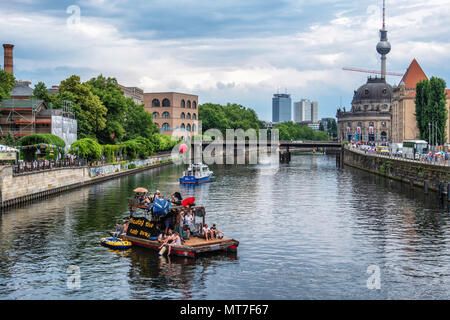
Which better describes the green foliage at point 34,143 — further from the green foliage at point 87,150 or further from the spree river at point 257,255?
the spree river at point 257,255

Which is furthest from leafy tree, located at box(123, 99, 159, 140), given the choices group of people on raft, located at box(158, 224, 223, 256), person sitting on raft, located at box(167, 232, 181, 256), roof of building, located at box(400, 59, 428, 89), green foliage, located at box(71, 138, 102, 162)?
person sitting on raft, located at box(167, 232, 181, 256)

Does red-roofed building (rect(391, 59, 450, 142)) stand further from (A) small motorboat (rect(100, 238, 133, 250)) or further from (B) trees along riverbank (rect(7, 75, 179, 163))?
(A) small motorboat (rect(100, 238, 133, 250))

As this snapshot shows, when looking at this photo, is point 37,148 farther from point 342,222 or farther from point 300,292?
point 300,292

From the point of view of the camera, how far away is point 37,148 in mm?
77250

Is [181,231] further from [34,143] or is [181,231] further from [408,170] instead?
[408,170]

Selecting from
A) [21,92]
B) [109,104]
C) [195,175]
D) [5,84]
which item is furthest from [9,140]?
[109,104]

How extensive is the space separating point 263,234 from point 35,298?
809 inches

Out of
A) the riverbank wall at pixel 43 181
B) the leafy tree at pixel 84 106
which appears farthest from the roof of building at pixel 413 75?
the riverbank wall at pixel 43 181

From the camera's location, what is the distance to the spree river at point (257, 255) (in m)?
30.5

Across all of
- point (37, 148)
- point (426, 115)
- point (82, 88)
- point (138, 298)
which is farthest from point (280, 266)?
point (426, 115)

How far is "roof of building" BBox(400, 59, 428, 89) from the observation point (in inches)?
7435

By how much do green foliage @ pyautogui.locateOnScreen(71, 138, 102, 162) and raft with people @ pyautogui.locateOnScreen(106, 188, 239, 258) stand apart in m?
48.3

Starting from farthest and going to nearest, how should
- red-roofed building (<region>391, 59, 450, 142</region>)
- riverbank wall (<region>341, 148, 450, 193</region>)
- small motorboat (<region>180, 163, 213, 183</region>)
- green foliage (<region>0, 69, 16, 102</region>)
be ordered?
red-roofed building (<region>391, 59, 450, 142</region>) → green foliage (<region>0, 69, 16, 102</region>) → small motorboat (<region>180, 163, 213, 183</region>) → riverbank wall (<region>341, 148, 450, 193</region>)

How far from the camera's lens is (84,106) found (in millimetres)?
109688
